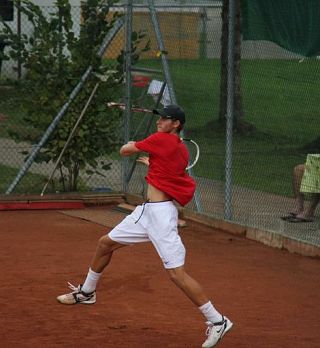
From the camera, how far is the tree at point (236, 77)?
12.2m

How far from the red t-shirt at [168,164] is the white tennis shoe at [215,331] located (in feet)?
3.13

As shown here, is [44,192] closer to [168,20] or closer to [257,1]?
[168,20]

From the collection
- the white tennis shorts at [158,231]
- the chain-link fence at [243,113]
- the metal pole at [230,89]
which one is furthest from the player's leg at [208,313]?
the metal pole at [230,89]

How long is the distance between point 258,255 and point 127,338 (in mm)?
3659

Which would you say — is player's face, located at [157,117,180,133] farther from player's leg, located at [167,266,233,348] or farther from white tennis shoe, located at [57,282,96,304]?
white tennis shoe, located at [57,282,96,304]

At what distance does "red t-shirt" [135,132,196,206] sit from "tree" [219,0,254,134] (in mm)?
4577

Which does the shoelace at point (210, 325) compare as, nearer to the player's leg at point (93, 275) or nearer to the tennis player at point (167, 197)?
the tennis player at point (167, 197)

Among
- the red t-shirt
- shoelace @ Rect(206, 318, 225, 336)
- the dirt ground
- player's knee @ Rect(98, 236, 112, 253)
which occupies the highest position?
the red t-shirt

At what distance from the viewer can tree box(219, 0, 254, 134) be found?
1223cm

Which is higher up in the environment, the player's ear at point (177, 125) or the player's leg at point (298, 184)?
the player's ear at point (177, 125)

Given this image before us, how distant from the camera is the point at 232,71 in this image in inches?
466

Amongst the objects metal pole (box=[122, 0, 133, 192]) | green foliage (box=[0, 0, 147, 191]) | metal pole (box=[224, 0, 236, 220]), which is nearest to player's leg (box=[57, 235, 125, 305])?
metal pole (box=[224, 0, 236, 220])

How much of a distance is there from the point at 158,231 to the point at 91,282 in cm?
96

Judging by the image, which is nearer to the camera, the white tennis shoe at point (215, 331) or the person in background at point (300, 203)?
the white tennis shoe at point (215, 331)
